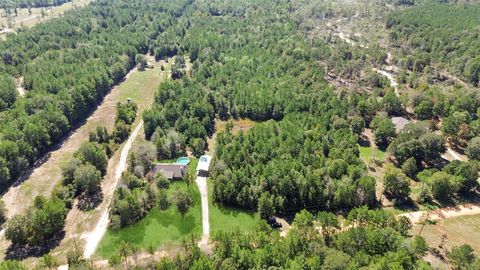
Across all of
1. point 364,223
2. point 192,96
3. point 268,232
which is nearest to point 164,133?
point 192,96

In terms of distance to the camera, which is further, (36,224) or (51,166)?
(51,166)

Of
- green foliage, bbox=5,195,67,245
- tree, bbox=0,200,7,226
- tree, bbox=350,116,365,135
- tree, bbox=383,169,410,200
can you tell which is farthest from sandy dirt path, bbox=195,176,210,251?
tree, bbox=350,116,365,135

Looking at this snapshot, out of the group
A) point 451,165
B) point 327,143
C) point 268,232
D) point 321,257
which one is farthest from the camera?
point 327,143

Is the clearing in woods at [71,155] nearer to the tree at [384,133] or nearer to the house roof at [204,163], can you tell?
the house roof at [204,163]

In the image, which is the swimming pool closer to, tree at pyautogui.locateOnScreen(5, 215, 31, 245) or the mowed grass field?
the mowed grass field

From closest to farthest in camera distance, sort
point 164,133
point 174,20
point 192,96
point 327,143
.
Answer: point 327,143 → point 164,133 → point 192,96 → point 174,20

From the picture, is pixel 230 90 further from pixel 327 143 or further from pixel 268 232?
pixel 268 232

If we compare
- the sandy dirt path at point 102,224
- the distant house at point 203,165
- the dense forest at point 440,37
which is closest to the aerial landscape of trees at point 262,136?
the dense forest at point 440,37
